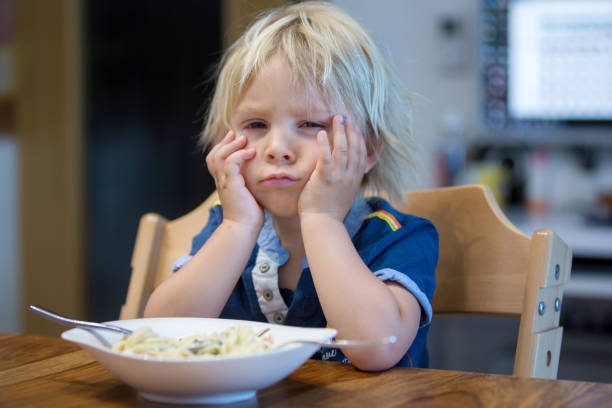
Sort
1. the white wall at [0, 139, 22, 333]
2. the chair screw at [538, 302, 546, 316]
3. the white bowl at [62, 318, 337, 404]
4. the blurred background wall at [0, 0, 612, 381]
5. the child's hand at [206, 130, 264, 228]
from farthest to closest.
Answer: the white wall at [0, 139, 22, 333]
the blurred background wall at [0, 0, 612, 381]
the child's hand at [206, 130, 264, 228]
the chair screw at [538, 302, 546, 316]
the white bowl at [62, 318, 337, 404]

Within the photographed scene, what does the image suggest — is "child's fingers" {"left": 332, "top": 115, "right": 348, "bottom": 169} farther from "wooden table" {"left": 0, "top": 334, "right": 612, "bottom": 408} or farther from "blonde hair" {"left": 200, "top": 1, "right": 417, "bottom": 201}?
"wooden table" {"left": 0, "top": 334, "right": 612, "bottom": 408}

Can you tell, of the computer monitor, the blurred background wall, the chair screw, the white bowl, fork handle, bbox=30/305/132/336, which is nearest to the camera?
the white bowl

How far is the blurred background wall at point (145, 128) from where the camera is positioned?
2.24 m

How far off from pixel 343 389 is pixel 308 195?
30 cm

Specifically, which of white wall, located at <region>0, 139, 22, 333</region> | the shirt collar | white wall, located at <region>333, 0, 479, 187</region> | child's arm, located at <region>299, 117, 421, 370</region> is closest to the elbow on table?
child's arm, located at <region>299, 117, 421, 370</region>

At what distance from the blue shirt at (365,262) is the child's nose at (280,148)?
14cm

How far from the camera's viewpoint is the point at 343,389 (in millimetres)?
545

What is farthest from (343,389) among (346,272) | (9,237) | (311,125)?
(9,237)

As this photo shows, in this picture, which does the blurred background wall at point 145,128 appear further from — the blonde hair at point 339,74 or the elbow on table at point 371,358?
the elbow on table at point 371,358

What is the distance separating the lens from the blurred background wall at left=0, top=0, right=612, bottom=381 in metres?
2.24

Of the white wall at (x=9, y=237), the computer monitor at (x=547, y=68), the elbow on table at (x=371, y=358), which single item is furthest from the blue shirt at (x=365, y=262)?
the white wall at (x=9, y=237)

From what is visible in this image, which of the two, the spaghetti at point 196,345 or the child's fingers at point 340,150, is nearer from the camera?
the spaghetti at point 196,345

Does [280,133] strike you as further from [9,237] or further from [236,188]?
[9,237]

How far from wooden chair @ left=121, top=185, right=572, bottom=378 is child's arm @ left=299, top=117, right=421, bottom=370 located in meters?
0.14
